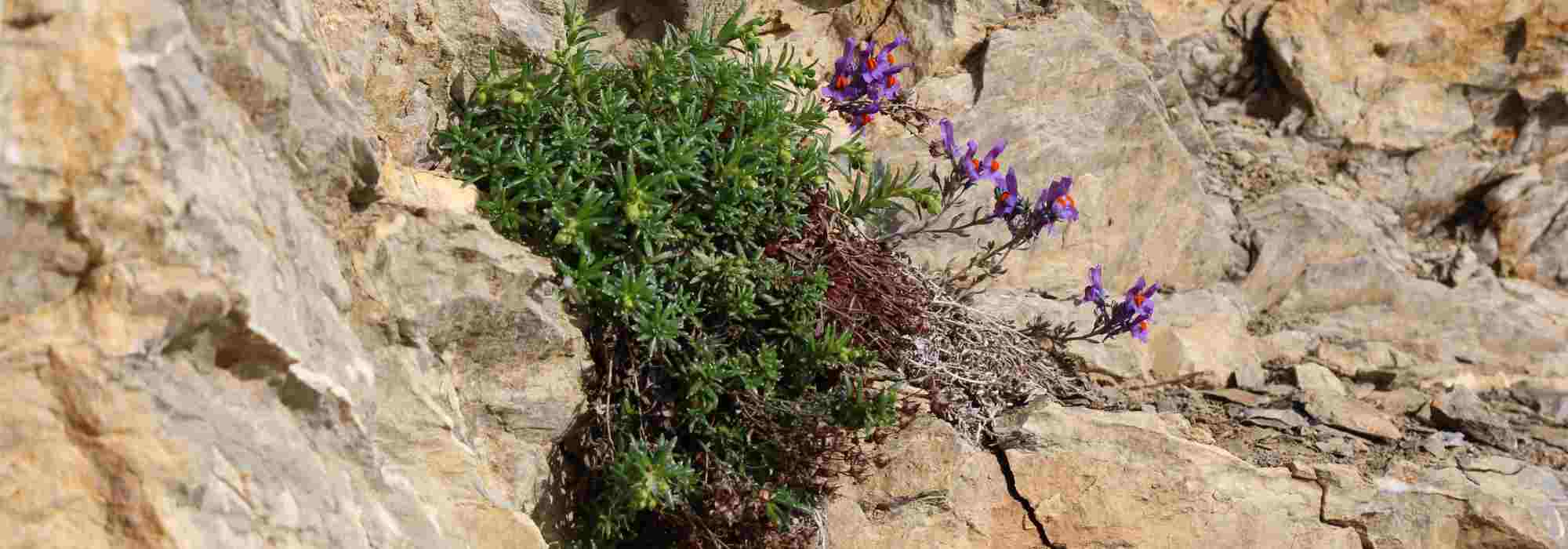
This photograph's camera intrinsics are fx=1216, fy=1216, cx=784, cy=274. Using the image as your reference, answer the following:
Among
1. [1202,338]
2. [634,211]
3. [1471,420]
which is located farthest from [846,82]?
[1471,420]

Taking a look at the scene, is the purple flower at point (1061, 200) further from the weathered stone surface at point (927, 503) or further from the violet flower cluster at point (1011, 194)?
the weathered stone surface at point (927, 503)

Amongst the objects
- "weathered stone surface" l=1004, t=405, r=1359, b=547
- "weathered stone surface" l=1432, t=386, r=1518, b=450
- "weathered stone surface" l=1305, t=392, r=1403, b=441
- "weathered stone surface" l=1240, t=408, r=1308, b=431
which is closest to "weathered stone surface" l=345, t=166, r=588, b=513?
"weathered stone surface" l=1004, t=405, r=1359, b=547

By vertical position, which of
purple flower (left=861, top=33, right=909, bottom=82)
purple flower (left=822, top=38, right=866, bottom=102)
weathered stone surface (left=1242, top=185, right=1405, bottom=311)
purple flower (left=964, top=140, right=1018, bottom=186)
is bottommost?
weathered stone surface (left=1242, top=185, right=1405, bottom=311)

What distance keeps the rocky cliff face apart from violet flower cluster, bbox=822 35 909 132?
1.87 ft

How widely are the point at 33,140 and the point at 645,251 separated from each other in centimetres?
185

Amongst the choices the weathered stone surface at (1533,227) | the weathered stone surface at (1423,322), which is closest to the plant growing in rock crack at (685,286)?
the weathered stone surface at (1423,322)

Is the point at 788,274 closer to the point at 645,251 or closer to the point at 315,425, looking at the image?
the point at 645,251

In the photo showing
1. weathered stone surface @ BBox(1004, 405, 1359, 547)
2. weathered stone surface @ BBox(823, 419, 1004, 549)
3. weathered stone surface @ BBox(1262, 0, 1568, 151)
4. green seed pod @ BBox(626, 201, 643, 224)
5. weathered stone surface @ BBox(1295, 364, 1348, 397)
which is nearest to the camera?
green seed pod @ BBox(626, 201, 643, 224)

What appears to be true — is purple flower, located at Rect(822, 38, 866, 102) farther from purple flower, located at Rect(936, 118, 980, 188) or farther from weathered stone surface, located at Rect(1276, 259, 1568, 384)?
weathered stone surface, located at Rect(1276, 259, 1568, 384)

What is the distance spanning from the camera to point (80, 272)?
7.97ft

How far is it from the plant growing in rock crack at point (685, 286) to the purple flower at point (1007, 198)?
3.05 ft

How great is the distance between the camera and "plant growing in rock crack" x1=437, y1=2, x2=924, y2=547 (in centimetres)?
379

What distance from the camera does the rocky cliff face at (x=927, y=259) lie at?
241 cm

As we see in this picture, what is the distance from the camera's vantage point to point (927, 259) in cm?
522
